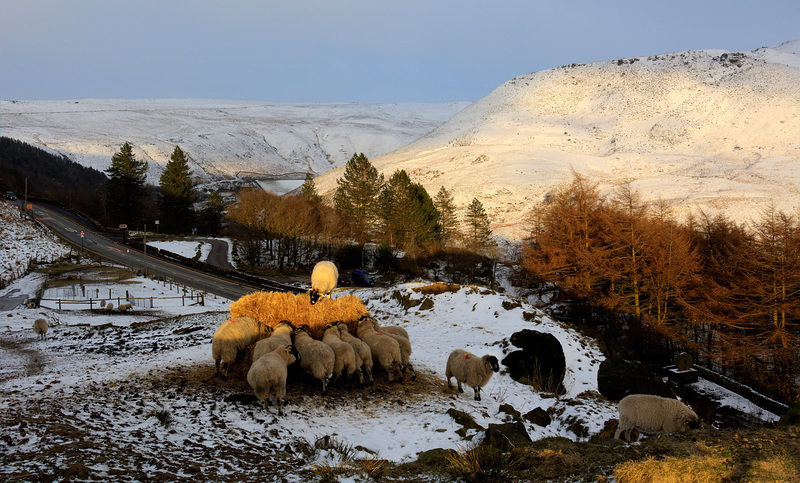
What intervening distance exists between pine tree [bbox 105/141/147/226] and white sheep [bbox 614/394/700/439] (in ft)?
281

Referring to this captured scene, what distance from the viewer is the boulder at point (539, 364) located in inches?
569

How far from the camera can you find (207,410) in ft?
30.8

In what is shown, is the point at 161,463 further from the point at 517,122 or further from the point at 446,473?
the point at 517,122

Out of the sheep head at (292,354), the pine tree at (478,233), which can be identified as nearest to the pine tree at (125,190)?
the pine tree at (478,233)

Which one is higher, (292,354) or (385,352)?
(292,354)

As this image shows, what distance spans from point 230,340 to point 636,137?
5280 inches

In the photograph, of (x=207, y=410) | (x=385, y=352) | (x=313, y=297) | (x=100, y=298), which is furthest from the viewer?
(x=100, y=298)

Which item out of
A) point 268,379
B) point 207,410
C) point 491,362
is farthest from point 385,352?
point 207,410

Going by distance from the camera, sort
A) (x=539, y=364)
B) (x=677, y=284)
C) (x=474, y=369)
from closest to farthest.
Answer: (x=474, y=369)
(x=539, y=364)
(x=677, y=284)

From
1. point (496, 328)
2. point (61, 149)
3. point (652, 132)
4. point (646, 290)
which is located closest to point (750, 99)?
point (652, 132)

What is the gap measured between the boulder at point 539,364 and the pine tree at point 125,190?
80.5 meters

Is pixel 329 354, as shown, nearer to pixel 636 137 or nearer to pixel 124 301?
pixel 124 301

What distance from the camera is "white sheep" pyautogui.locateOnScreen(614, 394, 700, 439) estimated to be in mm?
8695

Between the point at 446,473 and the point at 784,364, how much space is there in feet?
86.2
